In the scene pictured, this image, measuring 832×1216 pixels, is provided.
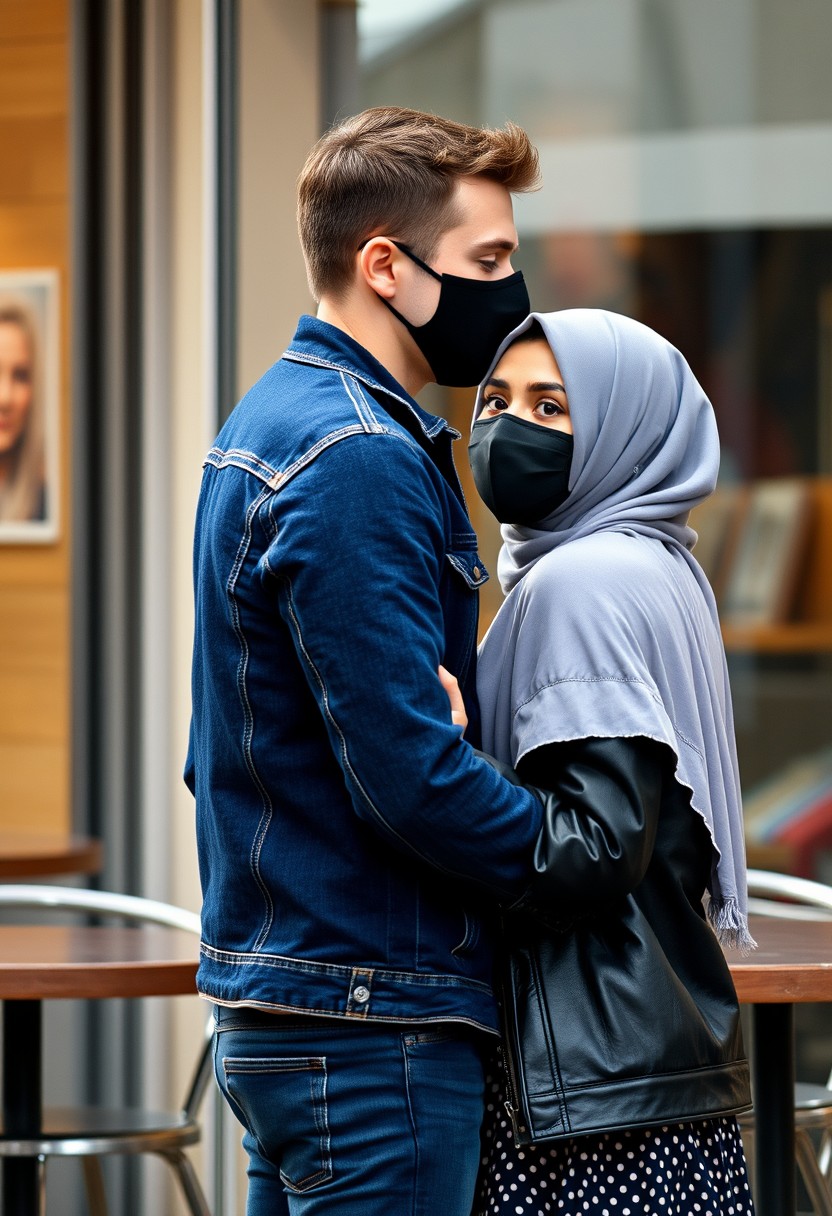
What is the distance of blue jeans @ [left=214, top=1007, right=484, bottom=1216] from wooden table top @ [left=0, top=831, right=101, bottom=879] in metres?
2.05

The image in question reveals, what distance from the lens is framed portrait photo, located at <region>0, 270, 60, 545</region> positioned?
13.6 ft

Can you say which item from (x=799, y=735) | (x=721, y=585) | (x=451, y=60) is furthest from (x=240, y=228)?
(x=799, y=735)

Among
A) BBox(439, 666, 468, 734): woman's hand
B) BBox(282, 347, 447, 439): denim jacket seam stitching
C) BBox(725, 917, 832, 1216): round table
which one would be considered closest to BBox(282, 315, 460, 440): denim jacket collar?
BBox(282, 347, 447, 439): denim jacket seam stitching

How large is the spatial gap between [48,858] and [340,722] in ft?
7.26

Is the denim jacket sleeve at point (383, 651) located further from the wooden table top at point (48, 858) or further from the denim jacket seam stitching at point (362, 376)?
the wooden table top at point (48, 858)

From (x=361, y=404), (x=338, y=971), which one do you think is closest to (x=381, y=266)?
(x=361, y=404)

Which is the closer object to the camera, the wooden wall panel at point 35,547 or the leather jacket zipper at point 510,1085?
the leather jacket zipper at point 510,1085

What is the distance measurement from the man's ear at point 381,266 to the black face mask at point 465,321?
0.01m

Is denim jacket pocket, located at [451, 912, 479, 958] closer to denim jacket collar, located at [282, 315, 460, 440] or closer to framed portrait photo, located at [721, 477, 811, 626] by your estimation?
denim jacket collar, located at [282, 315, 460, 440]

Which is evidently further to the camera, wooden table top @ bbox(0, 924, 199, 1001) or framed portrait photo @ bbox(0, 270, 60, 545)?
framed portrait photo @ bbox(0, 270, 60, 545)

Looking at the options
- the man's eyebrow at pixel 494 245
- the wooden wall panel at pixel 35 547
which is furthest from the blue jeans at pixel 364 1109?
the wooden wall panel at pixel 35 547

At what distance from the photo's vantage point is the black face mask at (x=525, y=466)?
1.67 meters

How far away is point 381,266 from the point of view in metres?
1.60

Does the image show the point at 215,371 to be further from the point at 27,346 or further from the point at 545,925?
the point at 545,925
